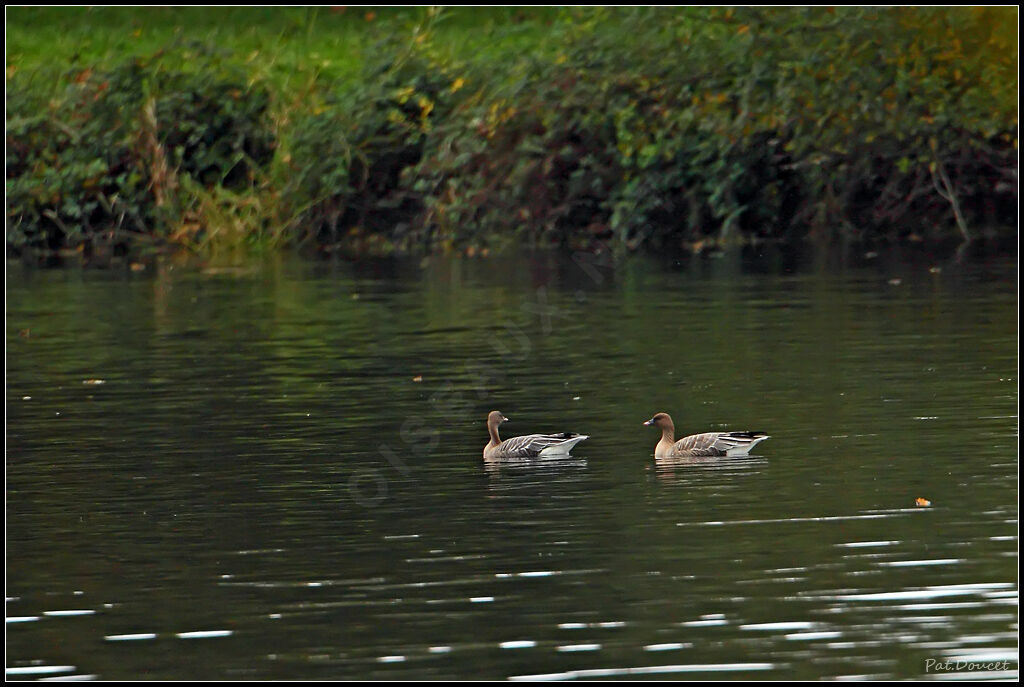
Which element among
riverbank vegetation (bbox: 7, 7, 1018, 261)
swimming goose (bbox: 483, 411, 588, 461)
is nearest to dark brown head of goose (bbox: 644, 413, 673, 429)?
swimming goose (bbox: 483, 411, 588, 461)

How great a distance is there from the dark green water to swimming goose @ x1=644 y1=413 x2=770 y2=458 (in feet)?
0.38

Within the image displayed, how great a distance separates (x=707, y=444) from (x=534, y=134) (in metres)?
23.9

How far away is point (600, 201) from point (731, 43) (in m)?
4.19

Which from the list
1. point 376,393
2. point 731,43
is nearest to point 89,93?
point 731,43

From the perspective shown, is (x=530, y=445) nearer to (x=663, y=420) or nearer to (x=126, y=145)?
(x=663, y=420)

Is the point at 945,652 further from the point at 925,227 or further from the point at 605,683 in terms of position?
the point at 925,227

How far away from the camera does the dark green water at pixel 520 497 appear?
10.7 m

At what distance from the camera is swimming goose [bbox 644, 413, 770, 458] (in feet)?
52.1

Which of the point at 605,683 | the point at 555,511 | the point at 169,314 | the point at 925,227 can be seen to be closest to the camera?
the point at 605,683

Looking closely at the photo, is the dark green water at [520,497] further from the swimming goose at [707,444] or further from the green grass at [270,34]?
the green grass at [270,34]

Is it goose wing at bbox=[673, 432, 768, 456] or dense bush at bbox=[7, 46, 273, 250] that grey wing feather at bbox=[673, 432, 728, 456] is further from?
dense bush at bbox=[7, 46, 273, 250]

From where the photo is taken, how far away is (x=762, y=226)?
39.3 metres

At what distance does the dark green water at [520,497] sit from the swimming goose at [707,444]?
12 cm
